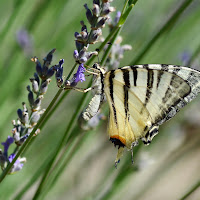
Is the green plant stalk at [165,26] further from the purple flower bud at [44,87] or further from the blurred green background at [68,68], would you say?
the purple flower bud at [44,87]

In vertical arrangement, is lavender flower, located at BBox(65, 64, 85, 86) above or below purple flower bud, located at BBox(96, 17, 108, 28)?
below

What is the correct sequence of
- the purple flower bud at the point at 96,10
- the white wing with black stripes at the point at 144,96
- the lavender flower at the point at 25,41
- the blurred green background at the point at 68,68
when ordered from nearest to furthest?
the purple flower bud at the point at 96,10 → the white wing with black stripes at the point at 144,96 → the blurred green background at the point at 68,68 → the lavender flower at the point at 25,41

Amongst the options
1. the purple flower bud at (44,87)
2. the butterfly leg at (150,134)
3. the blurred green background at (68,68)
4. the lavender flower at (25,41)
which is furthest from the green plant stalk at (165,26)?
the lavender flower at (25,41)

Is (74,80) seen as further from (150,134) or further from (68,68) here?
(68,68)

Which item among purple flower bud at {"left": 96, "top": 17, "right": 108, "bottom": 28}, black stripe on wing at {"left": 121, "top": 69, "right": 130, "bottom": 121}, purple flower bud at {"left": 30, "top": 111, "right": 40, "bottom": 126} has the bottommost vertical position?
purple flower bud at {"left": 30, "top": 111, "right": 40, "bottom": 126}

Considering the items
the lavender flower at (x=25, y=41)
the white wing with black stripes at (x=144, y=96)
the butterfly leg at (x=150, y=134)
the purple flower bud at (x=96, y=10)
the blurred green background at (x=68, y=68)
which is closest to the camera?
the purple flower bud at (x=96, y=10)

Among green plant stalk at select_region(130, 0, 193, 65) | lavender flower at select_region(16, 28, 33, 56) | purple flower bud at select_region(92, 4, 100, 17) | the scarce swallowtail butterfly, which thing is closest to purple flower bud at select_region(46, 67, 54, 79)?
purple flower bud at select_region(92, 4, 100, 17)

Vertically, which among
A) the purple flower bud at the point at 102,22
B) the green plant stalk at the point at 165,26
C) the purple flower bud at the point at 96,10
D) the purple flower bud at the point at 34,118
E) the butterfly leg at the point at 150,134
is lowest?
the purple flower bud at the point at 34,118

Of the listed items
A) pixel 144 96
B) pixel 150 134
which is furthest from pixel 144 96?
pixel 150 134

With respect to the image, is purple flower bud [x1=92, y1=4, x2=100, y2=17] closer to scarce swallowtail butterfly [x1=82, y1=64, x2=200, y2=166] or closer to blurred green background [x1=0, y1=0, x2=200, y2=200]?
scarce swallowtail butterfly [x1=82, y1=64, x2=200, y2=166]
